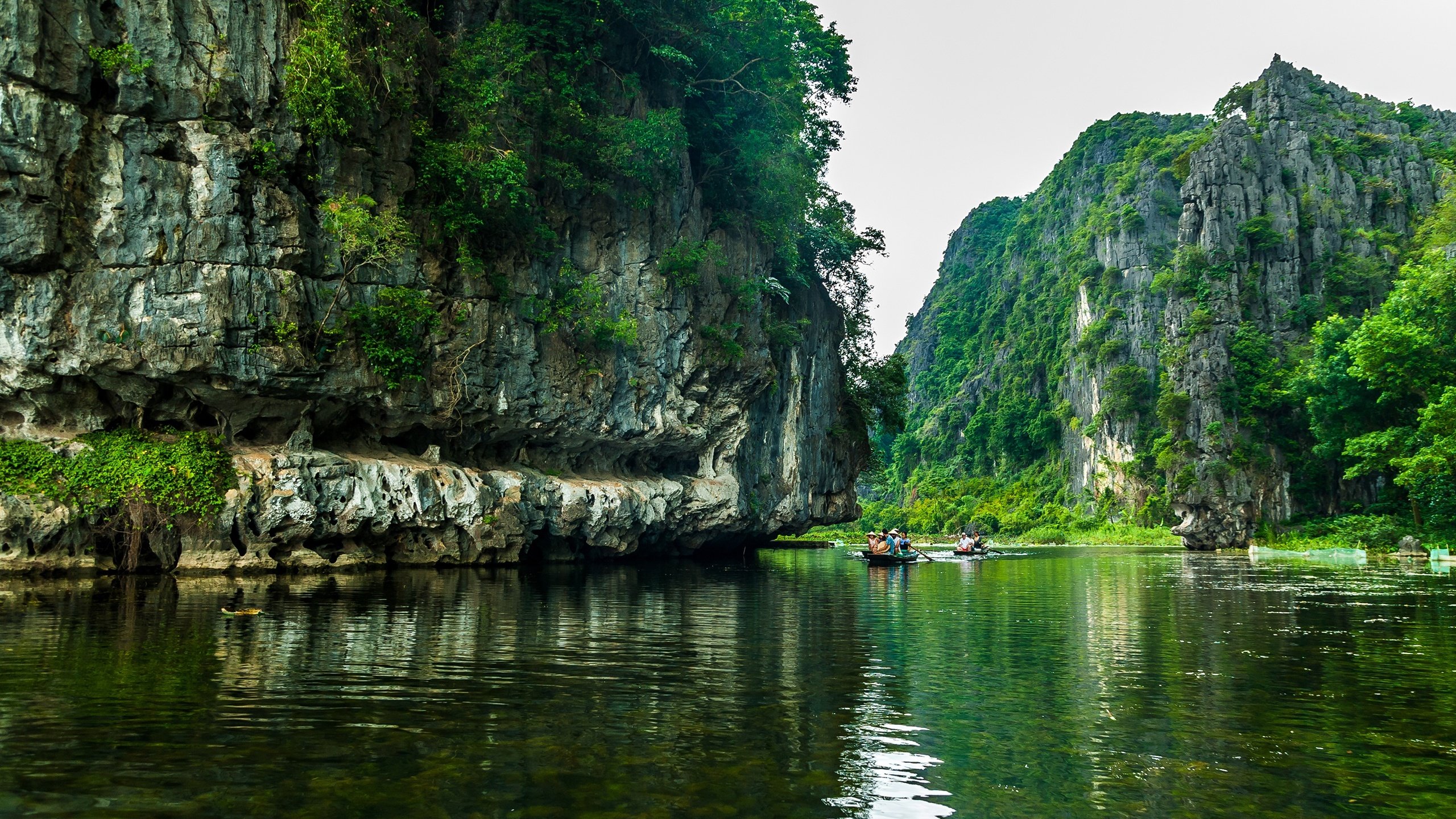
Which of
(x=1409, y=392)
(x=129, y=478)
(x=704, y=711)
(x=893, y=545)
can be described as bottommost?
(x=893, y=545)

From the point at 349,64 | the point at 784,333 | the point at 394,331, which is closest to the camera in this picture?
the point at 349,64

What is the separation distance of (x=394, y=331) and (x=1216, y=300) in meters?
51.6

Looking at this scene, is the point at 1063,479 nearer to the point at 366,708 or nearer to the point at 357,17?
the point at 357,17

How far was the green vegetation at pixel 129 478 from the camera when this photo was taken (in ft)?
60.7

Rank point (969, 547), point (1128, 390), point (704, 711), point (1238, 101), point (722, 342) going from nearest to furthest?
point (704, 711) → point (722, 342) → point (969, 547) → point (1238, 101) → point (1128, 390)

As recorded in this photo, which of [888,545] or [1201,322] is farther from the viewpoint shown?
[1201,322]

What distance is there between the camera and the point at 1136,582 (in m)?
25.3

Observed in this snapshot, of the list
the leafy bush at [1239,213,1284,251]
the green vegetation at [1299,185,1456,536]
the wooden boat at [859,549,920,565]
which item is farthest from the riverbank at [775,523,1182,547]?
the wooden boat at [859,549,920,565]

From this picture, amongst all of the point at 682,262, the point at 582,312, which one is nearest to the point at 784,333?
the point at 682,262

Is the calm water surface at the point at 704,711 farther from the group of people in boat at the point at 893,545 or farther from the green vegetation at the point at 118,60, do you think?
the group of people in boat at the point at 893,545

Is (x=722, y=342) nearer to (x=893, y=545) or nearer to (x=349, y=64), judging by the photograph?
(x=893, y=545)

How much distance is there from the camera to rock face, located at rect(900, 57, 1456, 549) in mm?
52469

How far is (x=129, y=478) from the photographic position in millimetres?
19141

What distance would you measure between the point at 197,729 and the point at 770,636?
25.7 feet
